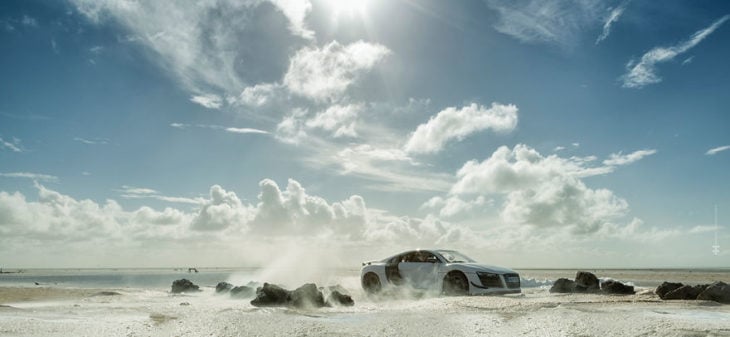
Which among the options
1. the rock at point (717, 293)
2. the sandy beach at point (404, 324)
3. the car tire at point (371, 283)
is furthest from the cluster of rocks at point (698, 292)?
the car tire at point (371, 283)

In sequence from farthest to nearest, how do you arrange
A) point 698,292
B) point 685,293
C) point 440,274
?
1. point 440,274
2. point 698,292
3. point 685,293

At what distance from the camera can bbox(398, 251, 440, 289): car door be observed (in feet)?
49.0

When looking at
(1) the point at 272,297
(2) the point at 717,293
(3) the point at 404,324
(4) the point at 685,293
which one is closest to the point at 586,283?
(4) the point at 685,293

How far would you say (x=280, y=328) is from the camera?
6.89 metres

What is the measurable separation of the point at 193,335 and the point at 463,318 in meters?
3.85

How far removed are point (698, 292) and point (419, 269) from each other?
23.1 ft

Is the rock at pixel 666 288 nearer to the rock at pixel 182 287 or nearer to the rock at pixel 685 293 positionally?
the rock at pixel 685 293

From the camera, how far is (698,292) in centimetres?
1178

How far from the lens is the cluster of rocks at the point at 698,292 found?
35.0ft

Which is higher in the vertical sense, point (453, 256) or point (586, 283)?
point (453, 256)

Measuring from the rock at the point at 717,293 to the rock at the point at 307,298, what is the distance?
827 cm

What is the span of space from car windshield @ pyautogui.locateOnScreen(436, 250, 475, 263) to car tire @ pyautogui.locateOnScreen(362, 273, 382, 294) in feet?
7.52

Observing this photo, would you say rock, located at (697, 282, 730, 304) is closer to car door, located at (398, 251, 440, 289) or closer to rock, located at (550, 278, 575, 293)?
car door, located at (398, 251, 440, 289)

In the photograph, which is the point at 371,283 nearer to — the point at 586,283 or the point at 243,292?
the point at 243,292
